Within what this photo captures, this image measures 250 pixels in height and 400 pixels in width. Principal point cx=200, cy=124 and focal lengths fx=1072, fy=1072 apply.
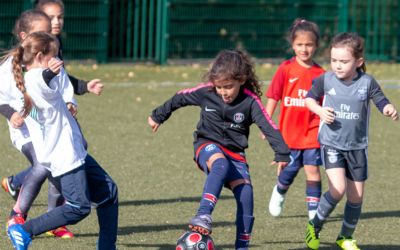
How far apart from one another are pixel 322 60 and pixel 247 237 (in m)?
17.7

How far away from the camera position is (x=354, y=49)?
7.88 metres

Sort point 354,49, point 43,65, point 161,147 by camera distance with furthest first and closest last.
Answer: point 161,147, point 354,49, point 43,65

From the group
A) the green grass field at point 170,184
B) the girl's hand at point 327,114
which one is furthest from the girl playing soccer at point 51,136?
the girl's hand at point 327,114

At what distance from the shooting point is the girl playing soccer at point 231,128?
7312 millimetres

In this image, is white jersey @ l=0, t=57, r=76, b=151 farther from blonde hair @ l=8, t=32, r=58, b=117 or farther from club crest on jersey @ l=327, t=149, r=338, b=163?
club crest on jersey @ l=327, t=149, r=338, b=163

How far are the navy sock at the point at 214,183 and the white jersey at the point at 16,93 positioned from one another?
125 centimetres

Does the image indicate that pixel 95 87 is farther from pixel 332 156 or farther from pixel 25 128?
pixel 332 156

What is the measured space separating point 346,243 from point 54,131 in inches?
95.8

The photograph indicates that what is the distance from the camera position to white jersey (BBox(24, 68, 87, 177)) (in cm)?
676

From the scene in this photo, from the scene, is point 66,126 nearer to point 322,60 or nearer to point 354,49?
point 354,49

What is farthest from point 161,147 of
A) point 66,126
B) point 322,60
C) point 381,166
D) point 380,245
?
point 322,60

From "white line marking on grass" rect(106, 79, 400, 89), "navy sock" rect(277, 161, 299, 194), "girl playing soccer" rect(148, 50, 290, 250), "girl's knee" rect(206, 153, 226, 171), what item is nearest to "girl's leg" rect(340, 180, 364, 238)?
"girl playing soccer" rect(148, 50, 290, 250)

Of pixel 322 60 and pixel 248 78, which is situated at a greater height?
pixel 248 78

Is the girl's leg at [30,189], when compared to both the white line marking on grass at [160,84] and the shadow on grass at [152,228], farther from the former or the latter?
the white line marking on grass at [160,84]
